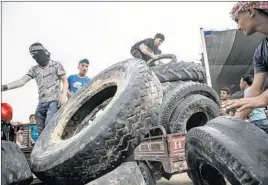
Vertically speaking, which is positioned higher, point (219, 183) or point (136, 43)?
point (136, 43)

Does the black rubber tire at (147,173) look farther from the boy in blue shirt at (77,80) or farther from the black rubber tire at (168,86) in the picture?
the boy in blue shirt at (77,80)

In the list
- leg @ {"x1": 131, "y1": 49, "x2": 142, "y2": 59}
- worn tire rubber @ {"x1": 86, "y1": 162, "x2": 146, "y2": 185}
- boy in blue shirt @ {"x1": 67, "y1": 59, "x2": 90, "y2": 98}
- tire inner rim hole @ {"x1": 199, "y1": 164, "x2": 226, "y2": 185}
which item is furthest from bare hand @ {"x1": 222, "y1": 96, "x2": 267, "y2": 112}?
leg @ {"x1": 131, "y1": 49, "x2": 142, "y2": 59}

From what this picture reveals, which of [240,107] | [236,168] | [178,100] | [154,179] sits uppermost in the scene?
[240,107]

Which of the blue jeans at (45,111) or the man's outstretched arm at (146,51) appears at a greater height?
the man's outstretched arm at (146,51)

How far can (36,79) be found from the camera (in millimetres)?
3875

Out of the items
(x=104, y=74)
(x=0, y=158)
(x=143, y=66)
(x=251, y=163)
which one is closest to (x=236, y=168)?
(x=251, y=163)

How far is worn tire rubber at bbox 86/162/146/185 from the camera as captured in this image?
2.09 m

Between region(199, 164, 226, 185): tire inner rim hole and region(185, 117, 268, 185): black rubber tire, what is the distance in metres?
0.06

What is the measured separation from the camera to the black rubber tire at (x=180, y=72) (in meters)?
4.62

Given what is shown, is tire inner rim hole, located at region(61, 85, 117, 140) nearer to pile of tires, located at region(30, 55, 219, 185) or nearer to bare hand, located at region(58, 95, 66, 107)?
pile of tires, located at region(30, 55, 219, 185)

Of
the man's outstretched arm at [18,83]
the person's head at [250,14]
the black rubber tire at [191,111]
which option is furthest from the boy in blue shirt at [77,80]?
the person's head at [250,14]

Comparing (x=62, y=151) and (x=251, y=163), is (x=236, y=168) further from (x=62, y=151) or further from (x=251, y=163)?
(x=62, y=151)

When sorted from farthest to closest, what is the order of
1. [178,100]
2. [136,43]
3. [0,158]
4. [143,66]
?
[136,43] → [178,100] → [143,66] → [0,158]

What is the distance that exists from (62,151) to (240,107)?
143 centimetres
